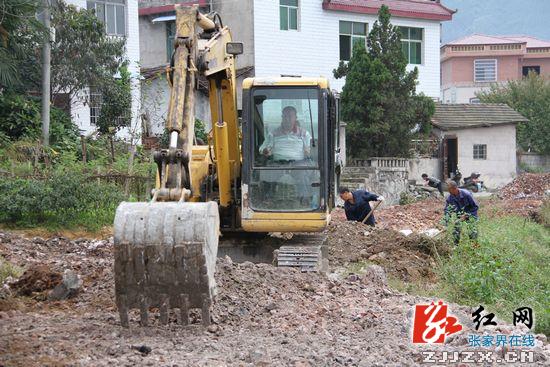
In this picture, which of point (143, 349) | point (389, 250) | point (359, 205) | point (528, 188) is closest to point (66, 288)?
point (143, 349)

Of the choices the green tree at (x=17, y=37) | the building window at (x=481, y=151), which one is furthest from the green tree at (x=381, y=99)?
the green tree at (x=17, y=37)

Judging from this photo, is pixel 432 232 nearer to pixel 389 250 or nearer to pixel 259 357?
pixel 389 250

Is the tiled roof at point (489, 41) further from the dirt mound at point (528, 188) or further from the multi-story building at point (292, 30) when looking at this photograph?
the dirt mound at point (528, 188)

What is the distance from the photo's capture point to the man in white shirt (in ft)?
35.1

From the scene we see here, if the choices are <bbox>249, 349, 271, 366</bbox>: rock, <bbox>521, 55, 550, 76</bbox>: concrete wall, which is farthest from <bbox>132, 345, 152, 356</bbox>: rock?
<bbox>521, 55, 550, 76</bbox>: concrete wall

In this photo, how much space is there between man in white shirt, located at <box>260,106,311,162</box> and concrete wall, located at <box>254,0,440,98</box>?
829 inches

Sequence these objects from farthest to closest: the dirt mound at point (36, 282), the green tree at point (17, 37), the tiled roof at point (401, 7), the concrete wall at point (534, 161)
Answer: the concrete wall at point (534, 161), the tiled roof at point (401, 7), the green tree at point (17, 37), the dirt mound at point (36, 282)

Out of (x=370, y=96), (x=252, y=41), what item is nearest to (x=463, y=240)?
(x=370, y=96)

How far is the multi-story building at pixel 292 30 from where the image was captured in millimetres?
31500

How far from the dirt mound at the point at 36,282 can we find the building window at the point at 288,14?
23714 millimetres

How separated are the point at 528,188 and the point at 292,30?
409 inches

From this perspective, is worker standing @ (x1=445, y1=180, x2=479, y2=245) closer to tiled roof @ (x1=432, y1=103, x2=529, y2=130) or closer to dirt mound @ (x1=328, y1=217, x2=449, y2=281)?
dirt mound @ (x1=328, y1=217, x2=449, y2=281)

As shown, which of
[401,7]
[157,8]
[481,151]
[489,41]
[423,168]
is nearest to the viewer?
[157,8]

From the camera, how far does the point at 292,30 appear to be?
107ft
